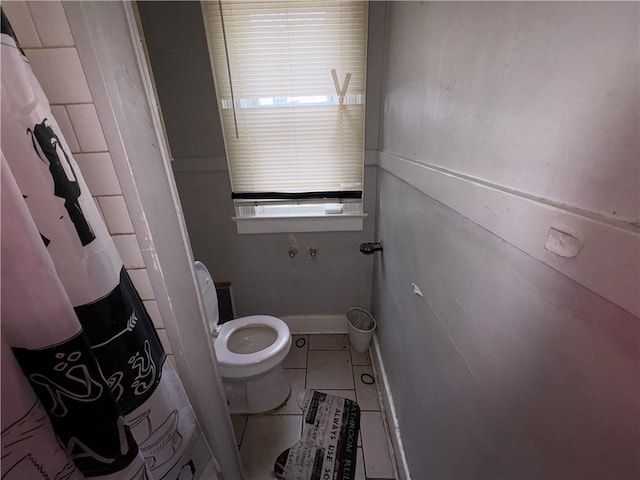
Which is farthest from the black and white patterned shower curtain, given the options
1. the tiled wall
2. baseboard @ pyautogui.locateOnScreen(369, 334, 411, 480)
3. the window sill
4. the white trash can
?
the white trash can

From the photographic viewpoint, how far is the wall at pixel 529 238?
266 mm

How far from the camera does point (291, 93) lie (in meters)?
1.41

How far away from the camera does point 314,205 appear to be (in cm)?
167

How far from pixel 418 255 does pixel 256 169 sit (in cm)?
114

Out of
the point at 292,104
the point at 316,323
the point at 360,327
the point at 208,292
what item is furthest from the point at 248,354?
the point at 292,104

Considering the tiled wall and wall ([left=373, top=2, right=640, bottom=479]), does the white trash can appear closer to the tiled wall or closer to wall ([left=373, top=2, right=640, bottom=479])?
wall ([left=373, top=2, right=640, bottom=479])

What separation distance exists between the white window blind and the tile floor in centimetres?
111

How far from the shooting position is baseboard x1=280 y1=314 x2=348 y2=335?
6.24 feet

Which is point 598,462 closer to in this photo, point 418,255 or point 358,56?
point 418,255

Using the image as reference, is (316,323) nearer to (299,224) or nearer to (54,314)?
(299,224)

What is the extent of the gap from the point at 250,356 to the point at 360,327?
2.87 ft

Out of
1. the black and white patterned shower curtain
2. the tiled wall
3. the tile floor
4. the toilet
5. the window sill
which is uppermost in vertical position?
the tiled wall

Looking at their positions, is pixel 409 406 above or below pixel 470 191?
below

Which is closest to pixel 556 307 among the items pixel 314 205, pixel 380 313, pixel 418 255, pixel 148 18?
pixel 418 255
